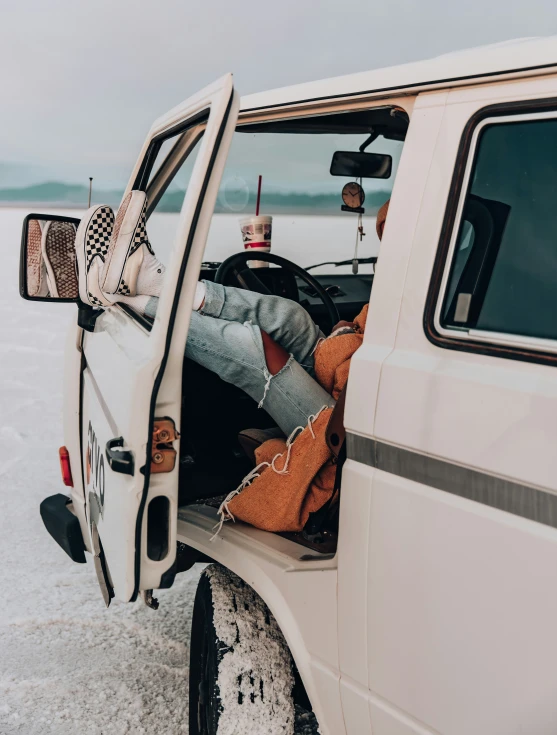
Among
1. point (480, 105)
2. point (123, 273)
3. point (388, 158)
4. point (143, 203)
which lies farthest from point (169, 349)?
point (388, 158)

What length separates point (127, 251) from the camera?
2.19 metres

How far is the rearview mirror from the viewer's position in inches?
119

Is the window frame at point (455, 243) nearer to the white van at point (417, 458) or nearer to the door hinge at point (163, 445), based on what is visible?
the white van at point (417, 458)

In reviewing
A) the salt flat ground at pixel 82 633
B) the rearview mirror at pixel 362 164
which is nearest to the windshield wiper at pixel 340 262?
the salt flat ground at pixel 82 633

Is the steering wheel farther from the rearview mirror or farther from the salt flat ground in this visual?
the rearview mirror

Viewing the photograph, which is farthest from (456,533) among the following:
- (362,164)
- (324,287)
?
(324,287)

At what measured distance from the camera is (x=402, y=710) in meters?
1.60

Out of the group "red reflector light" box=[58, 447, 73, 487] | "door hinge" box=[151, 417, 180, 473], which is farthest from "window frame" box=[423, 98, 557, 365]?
"red reflector light" box=[58, 447, 73, 487]

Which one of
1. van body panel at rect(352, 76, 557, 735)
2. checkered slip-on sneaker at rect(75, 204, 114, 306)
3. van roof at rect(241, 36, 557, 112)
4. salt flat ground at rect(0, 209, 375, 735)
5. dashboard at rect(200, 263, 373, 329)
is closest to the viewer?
van body panel at rect(352, 76, 557, 735)

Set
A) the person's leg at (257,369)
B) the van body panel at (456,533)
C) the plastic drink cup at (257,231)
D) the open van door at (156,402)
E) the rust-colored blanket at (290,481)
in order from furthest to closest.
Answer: the plastic drink cup at (257,231) → the person's leg at (257,369) → the rust-colored blanket at (290,481) → the open van door at (156,402) → the van body panel at (456,533)

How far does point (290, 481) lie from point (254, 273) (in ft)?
5.11

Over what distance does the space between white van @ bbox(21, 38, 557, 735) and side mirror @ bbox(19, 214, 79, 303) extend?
0.65 metres

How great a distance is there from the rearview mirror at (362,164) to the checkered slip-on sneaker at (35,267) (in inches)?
46.5

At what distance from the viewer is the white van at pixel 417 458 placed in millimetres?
1365
